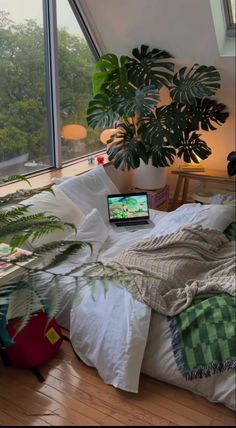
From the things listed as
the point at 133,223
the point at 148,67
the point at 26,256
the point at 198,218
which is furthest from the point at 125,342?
the point at 148,67

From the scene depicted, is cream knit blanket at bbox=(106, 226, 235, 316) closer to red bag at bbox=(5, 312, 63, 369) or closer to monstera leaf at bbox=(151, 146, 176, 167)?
red bag at bbox=(5, 312, 63, 369)

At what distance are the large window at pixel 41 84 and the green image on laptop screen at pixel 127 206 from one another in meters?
0.77

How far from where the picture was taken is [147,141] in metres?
3.03

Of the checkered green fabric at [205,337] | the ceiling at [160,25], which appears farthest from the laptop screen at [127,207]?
the ceiling at [160,25]

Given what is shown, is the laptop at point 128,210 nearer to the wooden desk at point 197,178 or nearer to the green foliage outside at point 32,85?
the green foliage outside at point 32,85

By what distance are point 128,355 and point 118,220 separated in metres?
1.24

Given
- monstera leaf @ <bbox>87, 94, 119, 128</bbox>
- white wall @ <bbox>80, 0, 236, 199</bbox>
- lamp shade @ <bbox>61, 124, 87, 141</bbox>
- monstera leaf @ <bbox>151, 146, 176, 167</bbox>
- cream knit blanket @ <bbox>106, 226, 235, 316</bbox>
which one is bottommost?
cream knit blanket @ <bbox>106, 226, 235, 316</bbox>

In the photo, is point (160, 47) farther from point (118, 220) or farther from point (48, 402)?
point (48, 402)

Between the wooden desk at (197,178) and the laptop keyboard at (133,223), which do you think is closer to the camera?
the laptop keyboard at (133,223)

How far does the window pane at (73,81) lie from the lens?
304cm

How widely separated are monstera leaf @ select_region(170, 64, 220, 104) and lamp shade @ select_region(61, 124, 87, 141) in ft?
2.75

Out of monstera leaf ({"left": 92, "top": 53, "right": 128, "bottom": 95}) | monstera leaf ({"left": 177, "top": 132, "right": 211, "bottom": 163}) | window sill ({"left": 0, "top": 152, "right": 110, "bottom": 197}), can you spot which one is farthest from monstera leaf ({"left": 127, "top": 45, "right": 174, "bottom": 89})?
window sill ({"left": 0, "top": 152, "right": 110, "bottom": 197})

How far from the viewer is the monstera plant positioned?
9.81 ft

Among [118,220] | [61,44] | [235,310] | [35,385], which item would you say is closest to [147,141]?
[118,220]
